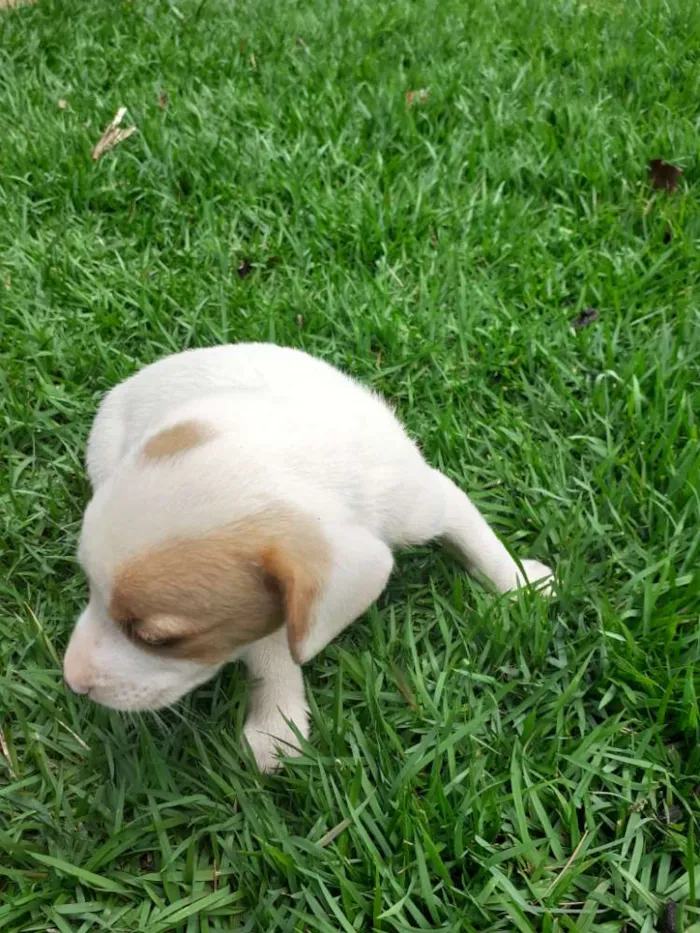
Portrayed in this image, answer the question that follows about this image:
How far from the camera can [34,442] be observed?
3016mm

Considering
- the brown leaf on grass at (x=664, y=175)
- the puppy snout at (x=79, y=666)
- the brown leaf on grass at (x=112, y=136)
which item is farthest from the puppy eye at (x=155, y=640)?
the brown leaf on grass at (x=664, y=175)

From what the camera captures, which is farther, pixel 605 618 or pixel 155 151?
pixel 155 151

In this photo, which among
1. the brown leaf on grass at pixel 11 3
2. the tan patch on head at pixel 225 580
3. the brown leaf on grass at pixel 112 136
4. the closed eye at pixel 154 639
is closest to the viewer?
the tan patch on head at pixel 225 580

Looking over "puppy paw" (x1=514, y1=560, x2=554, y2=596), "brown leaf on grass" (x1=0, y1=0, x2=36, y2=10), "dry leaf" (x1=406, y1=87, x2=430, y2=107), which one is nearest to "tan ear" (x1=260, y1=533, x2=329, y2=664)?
"puppy paw" (x1=514, y1=560, x2=554, y2=596)

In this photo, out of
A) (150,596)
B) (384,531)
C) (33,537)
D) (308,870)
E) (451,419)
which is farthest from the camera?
(451,419)

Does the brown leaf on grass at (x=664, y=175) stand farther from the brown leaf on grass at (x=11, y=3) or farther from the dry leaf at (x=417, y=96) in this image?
the brown leaf on grass at (x=11, y=3)

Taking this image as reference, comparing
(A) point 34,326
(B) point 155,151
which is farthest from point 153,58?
(A) point 34,326

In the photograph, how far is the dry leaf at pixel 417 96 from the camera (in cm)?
438

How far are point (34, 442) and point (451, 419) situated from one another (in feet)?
4.83

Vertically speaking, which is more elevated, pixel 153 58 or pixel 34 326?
pixel 153 58

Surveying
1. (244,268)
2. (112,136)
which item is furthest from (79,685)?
(112,136)

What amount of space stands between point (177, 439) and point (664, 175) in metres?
3.03

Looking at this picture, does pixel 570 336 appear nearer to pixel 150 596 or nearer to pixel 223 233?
pixel 223 233

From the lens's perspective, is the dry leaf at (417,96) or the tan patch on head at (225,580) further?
the dry leaf at (417,96)
